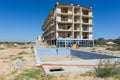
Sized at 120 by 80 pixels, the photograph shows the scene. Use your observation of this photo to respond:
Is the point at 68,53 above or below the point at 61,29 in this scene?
below

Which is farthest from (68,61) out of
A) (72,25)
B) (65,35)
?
(72,25)

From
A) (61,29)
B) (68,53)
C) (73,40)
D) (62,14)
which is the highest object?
(62,14)

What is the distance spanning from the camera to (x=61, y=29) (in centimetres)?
4112

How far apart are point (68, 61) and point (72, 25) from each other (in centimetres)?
3258

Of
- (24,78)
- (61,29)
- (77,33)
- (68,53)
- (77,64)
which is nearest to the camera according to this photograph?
(24,78)

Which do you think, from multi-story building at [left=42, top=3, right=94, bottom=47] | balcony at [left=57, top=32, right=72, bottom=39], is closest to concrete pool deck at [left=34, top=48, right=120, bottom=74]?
multi-story building at [left=42, top=3, right=94, bottom=47]

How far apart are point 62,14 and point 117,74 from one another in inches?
1379

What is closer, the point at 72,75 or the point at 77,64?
the point at 72,75

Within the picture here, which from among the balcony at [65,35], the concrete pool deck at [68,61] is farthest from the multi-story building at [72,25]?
the concrete pool deck at [68,61]

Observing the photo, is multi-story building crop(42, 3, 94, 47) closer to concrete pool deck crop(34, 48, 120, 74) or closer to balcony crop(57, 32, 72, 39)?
balcony crop(57, 32, 72, 39)

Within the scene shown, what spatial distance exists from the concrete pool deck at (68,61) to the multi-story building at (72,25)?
13465 mm

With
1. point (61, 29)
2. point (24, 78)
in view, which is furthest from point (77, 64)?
point (61, 29)

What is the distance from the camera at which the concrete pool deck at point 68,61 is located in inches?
345

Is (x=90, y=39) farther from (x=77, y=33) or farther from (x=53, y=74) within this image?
(x=53, y=74)
